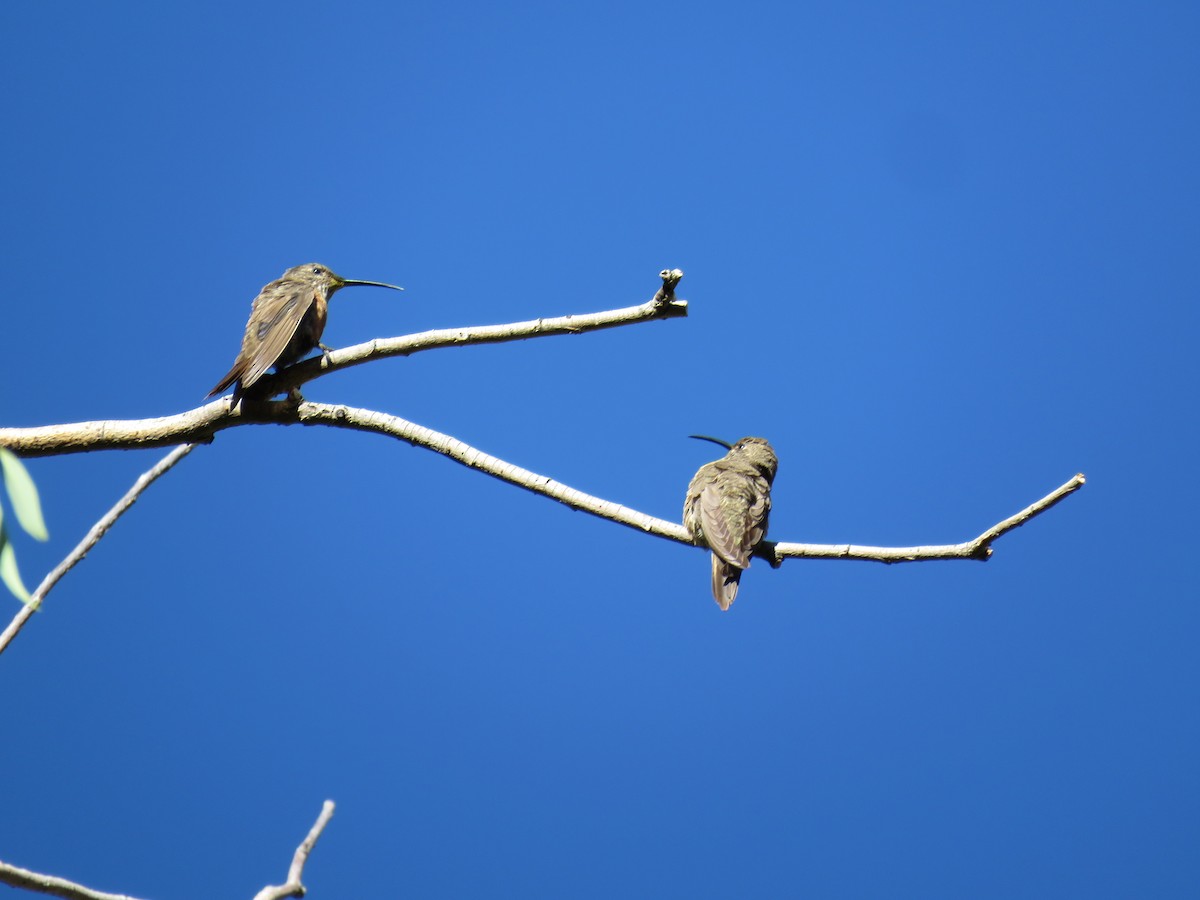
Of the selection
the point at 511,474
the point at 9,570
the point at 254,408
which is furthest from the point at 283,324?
the point at 9,570

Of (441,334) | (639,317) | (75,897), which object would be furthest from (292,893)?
(639,317)

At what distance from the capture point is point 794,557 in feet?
12.8

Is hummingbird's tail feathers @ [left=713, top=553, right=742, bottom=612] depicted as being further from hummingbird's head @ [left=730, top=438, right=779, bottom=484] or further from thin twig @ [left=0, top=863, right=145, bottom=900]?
thin twig @ [left=0, top=863, right=145, bottom=900]

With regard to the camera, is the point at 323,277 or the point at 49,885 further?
the point at 323,277

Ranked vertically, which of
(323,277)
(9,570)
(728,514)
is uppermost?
(323,277)

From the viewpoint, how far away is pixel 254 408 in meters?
3.51

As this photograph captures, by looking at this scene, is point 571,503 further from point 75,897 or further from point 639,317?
point 75,897

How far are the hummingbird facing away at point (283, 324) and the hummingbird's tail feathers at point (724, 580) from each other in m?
2.45

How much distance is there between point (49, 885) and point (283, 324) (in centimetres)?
272

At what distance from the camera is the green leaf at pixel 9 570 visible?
239 cm

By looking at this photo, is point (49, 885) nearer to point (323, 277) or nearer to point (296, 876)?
point (296, 876)

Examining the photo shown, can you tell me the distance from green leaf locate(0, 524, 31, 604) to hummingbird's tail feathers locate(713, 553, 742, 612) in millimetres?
3987

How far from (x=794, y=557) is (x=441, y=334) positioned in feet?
5.06

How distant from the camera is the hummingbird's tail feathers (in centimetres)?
591
